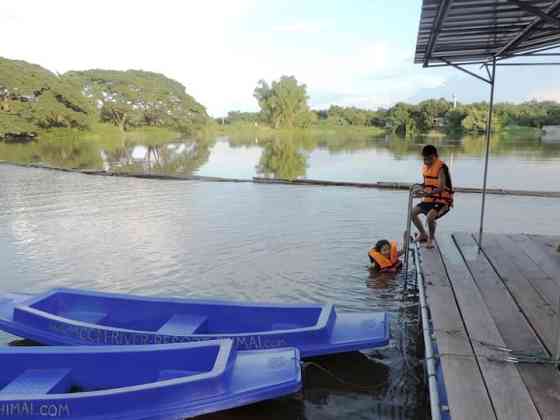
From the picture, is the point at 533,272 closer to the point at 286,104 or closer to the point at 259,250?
the point at 259,250

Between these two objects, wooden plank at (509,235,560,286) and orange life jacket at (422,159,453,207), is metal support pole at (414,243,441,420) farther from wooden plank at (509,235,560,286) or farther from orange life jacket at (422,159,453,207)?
orange life jacket at (422,159,453,207)

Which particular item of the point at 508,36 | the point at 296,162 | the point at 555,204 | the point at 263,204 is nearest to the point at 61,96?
the point at 296,162

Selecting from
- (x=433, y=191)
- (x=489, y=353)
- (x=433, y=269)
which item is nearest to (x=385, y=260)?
(x=433, y=191)

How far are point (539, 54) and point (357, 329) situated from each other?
433 cm

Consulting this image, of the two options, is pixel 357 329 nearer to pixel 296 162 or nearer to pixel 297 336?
pixel 297 336

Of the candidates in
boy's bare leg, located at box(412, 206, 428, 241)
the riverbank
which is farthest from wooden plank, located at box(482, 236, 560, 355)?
the riverbank

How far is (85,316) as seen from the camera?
19.4 ft

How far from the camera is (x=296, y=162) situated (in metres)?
31.2

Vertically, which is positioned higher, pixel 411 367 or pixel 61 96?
pixel 61 96

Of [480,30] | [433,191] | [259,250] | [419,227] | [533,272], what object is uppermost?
[480,30]

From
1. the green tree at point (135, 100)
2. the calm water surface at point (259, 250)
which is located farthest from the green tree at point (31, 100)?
the calm water surface at point (259, 250)

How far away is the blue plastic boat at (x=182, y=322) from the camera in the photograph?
5.12 m

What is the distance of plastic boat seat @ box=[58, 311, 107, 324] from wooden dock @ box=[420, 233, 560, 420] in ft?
12.5

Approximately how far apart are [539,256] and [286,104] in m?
95.8
